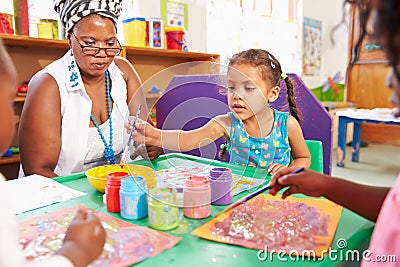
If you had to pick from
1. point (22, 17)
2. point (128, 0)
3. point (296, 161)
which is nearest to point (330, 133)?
point (296, 161)

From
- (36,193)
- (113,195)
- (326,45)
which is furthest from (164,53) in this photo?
(326,45)

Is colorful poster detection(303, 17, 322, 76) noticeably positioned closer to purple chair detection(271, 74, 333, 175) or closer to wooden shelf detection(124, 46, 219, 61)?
wooden shelf detection(124, 46, 219, 61)

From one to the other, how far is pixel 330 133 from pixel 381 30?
109cm

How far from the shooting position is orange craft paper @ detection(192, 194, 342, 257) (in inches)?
22.4

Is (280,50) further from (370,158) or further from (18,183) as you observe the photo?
(18,183)

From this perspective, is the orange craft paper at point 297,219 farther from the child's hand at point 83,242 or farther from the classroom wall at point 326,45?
the classroom wall at point 326,45

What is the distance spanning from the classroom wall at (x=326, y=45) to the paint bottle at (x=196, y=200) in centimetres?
407

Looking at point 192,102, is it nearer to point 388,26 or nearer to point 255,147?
point 255,147

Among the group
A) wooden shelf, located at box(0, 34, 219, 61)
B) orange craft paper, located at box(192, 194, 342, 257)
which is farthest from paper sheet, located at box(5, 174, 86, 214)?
wooden shelf, located at box(0, 34, 219, 61)

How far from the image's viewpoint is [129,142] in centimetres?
89

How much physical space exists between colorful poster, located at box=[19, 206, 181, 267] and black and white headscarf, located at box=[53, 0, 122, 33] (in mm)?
672

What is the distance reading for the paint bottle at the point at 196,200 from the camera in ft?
2.24

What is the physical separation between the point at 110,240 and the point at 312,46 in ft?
14.9

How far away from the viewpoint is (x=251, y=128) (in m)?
0.97
